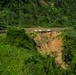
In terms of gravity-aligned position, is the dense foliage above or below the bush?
below

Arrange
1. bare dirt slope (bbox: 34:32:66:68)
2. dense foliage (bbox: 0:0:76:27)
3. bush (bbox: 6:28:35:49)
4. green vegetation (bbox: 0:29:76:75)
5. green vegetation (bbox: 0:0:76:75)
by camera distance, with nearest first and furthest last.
A: green vegetation (bbox: 0:29:76:75) → green vegetation (bbox: 0:0:76:75) → bush (bbox: 6:28:35:49) → bare dirt slope (bbox: 34:32:66:68) → dense foliage (bbox: 0:0:76:27)

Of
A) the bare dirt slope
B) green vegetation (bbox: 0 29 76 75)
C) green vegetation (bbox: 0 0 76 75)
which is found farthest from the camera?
the bare dirt slope

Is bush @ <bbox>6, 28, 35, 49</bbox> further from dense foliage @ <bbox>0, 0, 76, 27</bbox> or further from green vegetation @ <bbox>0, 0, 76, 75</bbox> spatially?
dense foliage @ <bbox>0, 0, 76, 27</bbox>

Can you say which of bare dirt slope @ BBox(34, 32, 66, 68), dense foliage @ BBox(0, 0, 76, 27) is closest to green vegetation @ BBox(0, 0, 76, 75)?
dense foliage @ BBox(0, 0, 76, 27)

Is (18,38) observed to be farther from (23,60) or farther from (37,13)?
(37,13)

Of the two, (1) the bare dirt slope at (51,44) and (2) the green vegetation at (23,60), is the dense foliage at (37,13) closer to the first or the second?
(1) the bare dirt slope at (51,44)

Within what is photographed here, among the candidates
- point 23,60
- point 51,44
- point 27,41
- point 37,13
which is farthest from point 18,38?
point 37,13

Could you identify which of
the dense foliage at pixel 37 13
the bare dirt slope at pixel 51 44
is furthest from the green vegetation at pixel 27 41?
the bare dirt slope at pixel 51 44
